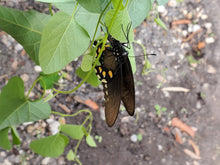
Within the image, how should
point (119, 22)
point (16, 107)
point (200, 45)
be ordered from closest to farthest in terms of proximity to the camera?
point (119, 22)
point (16, 107)
point (200, 45)

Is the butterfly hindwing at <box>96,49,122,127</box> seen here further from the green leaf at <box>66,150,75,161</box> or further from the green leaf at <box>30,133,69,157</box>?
the green leaf at <box>66,150,75,161</box>

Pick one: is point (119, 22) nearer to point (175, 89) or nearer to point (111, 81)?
point (111, 81)

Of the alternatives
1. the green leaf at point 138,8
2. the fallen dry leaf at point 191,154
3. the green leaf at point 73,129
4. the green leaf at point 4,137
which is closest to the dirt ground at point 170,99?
the fallen dry leaf at point 191,154

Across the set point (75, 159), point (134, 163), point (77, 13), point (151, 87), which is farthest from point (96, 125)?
point (77, 13)

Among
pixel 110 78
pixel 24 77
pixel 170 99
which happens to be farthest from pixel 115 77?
pixel 170 99

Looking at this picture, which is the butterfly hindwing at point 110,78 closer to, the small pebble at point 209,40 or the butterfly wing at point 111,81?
the butterfly wing at point 111,81

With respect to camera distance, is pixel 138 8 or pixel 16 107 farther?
pixel 16 107

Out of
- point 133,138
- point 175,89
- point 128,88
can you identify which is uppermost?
point 128,88
